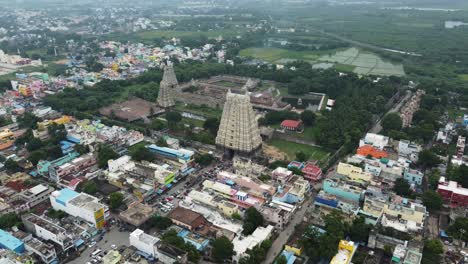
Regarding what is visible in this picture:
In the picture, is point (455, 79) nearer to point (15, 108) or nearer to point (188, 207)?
point (188, 207)

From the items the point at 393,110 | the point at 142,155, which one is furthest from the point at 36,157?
the point at 393,110

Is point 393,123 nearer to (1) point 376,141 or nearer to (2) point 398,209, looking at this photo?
(1) point 376,141

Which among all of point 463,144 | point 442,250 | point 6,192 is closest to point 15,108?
point 6,192

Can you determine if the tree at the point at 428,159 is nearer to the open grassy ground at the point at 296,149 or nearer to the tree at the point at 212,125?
the open grassy ground at the point at 296,149

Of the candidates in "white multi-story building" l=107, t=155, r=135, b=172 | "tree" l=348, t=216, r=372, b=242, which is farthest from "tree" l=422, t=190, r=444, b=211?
"white multi-story building" l=107, t=155, r=135, b=172

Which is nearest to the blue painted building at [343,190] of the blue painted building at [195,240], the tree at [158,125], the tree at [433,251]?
the tree at [433,251]

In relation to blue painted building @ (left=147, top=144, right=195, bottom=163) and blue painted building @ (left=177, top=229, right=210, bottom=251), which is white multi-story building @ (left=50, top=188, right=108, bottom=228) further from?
blue painted building @ (left=147, top=144, right=195, bottom=163)

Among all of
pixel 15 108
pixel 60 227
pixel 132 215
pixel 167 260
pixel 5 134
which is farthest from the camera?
pixel 15 108
